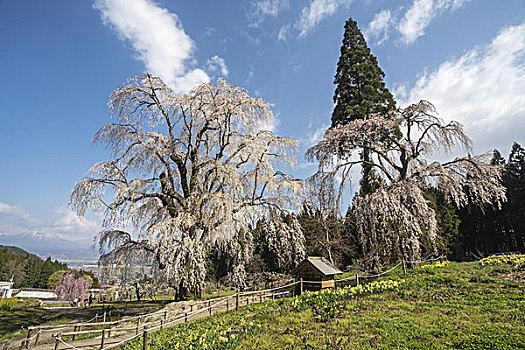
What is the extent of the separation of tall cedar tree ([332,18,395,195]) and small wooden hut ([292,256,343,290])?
7.87m

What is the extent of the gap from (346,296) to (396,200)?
5.08 meters

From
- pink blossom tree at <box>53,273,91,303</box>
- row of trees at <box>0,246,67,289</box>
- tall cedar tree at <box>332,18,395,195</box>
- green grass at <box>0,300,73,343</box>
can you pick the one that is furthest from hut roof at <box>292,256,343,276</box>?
row of trees at <box>0,246,67,289</box>

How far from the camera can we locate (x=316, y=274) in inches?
448

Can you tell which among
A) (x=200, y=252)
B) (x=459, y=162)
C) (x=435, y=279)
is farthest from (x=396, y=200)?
(x=200, y=252)

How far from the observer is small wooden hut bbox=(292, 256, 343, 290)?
11.2 metres

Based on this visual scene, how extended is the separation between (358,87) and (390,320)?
17635mm

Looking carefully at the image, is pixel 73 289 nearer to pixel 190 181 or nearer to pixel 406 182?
pixel 190 181

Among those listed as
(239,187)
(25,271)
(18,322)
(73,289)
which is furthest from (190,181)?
(25,271)

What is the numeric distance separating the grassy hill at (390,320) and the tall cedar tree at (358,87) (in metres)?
9.65

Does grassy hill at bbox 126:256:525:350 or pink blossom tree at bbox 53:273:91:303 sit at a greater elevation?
grassy hill at bbox 126:256:525:350

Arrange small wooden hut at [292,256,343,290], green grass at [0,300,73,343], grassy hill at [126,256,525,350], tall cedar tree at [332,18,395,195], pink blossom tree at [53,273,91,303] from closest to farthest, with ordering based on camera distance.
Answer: grassy hill at [126,256,525,350] → small wooden hut at [292,256,343,290] → green grass at [0,300,73,343] → tall cedar tree at [332,18,395,195] → pink blossom tree at [53,273,91,303]

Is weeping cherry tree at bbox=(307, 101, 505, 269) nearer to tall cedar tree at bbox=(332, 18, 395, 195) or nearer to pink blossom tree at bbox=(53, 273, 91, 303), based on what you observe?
tall cedar tree at bbox=(332, 18, 395, 195)

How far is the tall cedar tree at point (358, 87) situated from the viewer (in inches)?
739

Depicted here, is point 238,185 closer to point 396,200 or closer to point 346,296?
point 346,296
